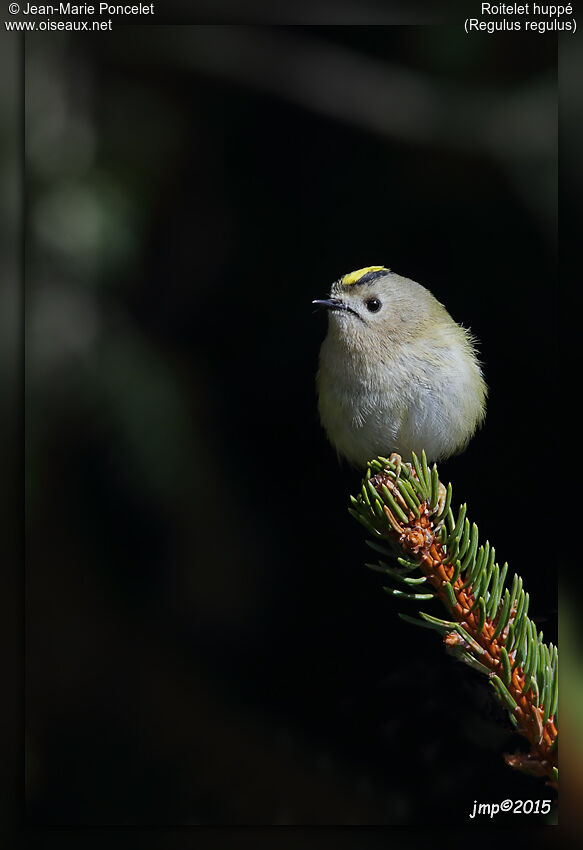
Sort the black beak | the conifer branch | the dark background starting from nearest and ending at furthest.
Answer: the conifer branch
the dark background
the black beak

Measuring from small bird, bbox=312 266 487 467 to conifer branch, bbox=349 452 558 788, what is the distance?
14.2 inches

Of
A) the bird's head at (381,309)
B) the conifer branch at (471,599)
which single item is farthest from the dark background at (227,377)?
the conifer branch at (471,599)

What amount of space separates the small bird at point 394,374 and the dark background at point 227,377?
0.08m

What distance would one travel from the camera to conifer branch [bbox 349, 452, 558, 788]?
5.45ft

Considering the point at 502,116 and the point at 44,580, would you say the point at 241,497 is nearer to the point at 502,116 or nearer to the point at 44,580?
the point at 44,580

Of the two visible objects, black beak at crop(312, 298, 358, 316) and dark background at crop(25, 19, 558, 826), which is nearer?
dark background at crop(25, 19, 558, 826)

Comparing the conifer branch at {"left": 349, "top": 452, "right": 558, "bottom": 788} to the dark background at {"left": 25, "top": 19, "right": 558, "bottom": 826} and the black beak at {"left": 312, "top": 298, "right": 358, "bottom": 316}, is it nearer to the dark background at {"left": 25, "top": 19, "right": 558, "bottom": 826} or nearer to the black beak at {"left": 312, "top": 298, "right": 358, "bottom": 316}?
the dark background at {"left": 25, "top": 19, "right": 558, "bottom": 826}

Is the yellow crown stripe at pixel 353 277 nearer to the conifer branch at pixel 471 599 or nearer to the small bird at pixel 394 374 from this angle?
the small bird at pixel 394 374

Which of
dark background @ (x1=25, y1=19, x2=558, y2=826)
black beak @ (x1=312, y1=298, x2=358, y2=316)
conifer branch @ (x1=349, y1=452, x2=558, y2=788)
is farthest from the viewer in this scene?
black beak @ (x1=312, y1=298, x2=358, y2=316)

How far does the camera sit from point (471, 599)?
1.70m

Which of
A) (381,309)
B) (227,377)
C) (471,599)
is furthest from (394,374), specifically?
(471,599)

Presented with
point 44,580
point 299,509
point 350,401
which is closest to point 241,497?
point 299,509

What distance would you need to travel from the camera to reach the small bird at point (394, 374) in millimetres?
→ 2105

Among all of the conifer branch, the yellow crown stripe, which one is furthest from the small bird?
the conifer branch
